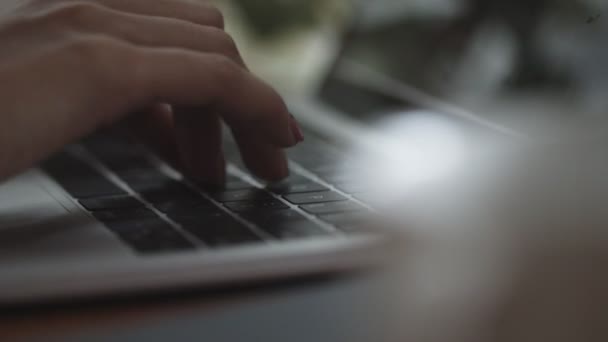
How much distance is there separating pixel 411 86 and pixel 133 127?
10.3 inches

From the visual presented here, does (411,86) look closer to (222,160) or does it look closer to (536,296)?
(222,160)

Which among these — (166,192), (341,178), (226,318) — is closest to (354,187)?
(341,178)

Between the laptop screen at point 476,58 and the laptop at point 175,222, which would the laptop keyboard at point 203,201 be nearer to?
the laptop at point 175,222

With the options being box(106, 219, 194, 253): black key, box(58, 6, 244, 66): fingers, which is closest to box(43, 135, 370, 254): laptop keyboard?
box(106, 219, 194, 253): black key

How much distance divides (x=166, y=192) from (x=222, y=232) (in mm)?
130

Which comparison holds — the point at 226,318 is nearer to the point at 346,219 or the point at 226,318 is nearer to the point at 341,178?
the point at 346,219

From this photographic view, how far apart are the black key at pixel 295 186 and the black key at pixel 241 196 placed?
0.5 inches

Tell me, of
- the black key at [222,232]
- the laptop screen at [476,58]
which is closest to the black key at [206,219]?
the black key at [222,232]

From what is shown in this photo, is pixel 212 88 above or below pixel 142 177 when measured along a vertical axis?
above

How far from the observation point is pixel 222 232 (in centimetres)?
48

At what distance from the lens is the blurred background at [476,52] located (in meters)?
0.59

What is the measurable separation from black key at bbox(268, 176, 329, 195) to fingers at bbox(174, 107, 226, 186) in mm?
42

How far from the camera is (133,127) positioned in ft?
2.28

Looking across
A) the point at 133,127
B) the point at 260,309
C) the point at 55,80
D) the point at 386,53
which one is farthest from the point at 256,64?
the point at 260,309
